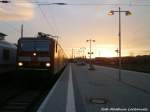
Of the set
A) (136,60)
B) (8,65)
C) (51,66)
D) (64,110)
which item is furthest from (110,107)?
(136,60)

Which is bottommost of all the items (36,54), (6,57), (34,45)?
(6,57)

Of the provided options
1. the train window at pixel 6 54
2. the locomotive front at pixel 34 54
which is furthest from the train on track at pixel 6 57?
the locomotive front at pixel 34 54

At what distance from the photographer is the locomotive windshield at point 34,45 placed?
2233cm

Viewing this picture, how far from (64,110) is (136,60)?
375 ft

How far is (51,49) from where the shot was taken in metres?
22.2

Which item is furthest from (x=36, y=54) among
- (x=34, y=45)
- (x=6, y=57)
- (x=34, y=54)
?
(x=6, y=57)

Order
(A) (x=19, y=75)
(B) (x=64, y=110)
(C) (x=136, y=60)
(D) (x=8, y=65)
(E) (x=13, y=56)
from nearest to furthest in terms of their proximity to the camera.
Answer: (B) (x=64, y=110), (A) (x=19, y=75), (D) (x=8, y=65), (E) (x=13, y=56), (C) (x=136, y=60)

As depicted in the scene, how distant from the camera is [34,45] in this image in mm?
22422

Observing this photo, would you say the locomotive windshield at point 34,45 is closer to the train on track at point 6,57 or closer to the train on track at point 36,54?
the train on track at point 36,54

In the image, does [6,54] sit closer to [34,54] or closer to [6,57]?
[6,57]

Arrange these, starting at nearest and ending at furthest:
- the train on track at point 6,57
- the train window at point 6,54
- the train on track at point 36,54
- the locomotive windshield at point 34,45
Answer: the train on track at point 36,54, the locomotive windshield at point 34,45, the train on track at point 6,57, the train window at point 6,54

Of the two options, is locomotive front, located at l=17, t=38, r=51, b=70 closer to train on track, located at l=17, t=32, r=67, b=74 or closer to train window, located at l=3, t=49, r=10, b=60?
train on track, located at l=17, t=32, r=67, b=74

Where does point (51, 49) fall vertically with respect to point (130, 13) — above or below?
below

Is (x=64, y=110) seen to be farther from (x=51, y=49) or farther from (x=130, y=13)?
(x=130, y=13)
